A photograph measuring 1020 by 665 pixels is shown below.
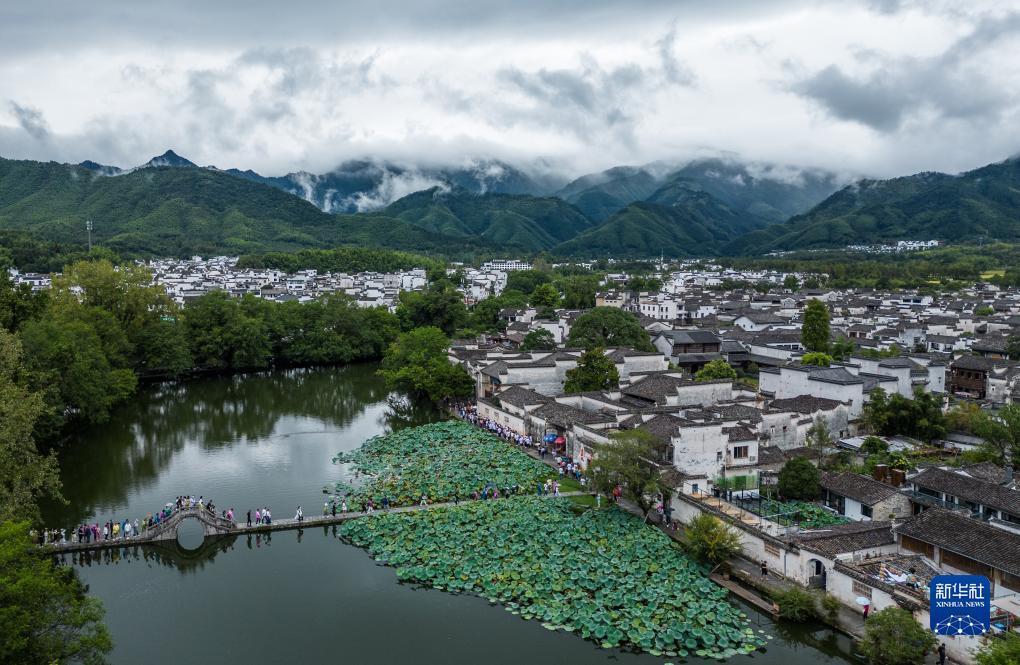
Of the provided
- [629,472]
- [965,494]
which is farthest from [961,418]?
[629,472]

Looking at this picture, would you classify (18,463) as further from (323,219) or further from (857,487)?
(323,219)

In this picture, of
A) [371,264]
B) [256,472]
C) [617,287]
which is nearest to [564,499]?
[256,472]

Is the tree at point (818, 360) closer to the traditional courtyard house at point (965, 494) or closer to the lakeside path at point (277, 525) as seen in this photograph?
the traditional courtyard house at point (965, 494)

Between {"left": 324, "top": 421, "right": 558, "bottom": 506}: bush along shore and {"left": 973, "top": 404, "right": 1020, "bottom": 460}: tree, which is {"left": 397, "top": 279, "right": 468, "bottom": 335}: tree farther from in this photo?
{"left": 973, "top": 404, "right": 1020, "bottom": 460}: tree

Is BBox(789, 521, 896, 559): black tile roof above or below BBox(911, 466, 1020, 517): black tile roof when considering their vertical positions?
below

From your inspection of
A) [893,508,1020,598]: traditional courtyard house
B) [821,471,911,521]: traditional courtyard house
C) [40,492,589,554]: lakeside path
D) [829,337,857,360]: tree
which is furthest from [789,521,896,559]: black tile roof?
→ [829,337,857,360]: tree

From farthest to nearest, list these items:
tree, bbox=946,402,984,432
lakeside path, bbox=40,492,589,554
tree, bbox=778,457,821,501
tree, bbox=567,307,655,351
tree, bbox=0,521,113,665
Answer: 1. tree, bbox=567,307,655,351
2. tree, bbox=946,402,984,432
3. tree, bbox=778,457,821,501
4. lakeside path, bbox=40,492,589,554
5. tree, bbox=0,521,113,665

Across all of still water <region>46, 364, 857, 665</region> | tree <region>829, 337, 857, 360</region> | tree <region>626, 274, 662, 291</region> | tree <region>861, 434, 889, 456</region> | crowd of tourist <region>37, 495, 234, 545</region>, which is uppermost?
tree <region>626, 274, 662, 291</region>
